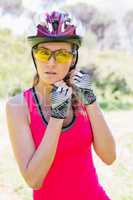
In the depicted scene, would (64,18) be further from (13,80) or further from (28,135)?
(13,80)

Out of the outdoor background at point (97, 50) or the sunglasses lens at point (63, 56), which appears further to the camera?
the outdoor background at point (97, 50)

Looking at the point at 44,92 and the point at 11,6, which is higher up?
the point at 44,92

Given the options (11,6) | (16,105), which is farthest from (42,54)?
(11,6)

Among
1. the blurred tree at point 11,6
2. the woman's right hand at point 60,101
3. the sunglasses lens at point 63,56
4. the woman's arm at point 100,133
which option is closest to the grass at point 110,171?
the blurred tree at point 11,6

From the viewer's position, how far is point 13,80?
319 inches

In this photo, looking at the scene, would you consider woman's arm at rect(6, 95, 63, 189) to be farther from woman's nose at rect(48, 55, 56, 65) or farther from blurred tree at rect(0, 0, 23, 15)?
blurred tree at rect(0, 0, 23, 15)

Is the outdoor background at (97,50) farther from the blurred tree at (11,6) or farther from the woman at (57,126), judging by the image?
the woman at (57,126)

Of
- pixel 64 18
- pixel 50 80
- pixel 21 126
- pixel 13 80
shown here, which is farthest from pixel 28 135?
pixel 13 80

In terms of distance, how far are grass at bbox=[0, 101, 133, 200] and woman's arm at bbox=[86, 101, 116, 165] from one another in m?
2.76

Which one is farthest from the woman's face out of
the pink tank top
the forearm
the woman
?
the forearm

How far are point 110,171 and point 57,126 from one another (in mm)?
3836

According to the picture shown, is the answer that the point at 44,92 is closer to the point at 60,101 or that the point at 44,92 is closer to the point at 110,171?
the point at 60,101

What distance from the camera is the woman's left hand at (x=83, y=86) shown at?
7.57 feet

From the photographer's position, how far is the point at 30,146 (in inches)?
87.4
